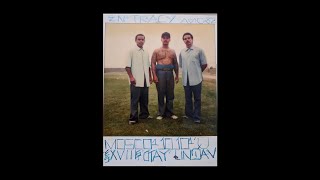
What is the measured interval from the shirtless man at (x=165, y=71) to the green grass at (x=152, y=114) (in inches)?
1.4

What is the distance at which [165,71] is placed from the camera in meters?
1.72

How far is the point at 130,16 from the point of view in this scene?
5.58ft

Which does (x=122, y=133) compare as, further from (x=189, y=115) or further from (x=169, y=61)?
(x=169, y=61)

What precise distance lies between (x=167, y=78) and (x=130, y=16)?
0.50m

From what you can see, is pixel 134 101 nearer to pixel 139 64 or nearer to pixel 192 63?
pixel 139 64

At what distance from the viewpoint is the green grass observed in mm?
1679

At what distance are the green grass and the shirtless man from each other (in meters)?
0.03

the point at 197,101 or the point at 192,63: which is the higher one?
the point at 192,63

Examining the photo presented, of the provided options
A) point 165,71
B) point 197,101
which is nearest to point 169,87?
point 165,71

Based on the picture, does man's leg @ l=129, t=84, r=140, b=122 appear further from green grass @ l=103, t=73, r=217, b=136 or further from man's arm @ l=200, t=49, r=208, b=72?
man's arm @ l=200, t=49, r=208, b=72

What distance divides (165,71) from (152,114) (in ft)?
1.03

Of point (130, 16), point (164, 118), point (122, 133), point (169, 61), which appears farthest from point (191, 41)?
point (122, 133)

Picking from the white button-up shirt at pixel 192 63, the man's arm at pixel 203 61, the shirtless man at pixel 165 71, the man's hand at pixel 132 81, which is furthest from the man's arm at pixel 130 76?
the man's arm at pixel 203 61

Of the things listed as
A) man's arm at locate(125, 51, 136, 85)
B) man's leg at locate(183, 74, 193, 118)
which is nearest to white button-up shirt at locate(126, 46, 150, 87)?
man's arm at locate(125, 51, 136, 85)
